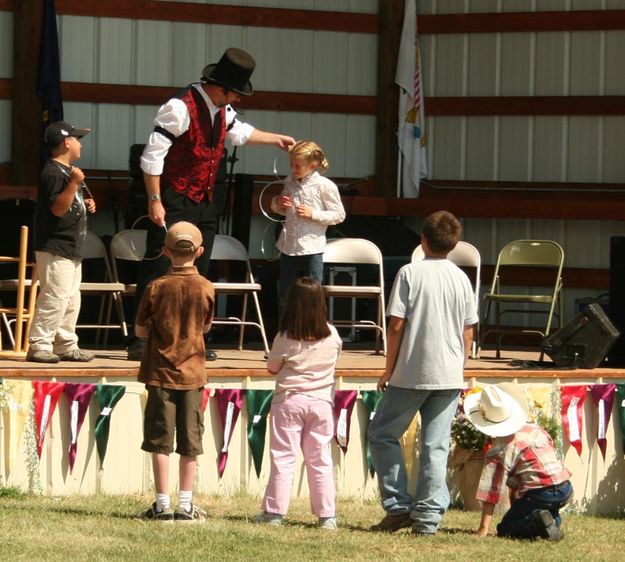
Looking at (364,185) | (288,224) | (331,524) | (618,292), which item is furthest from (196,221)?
(364,185)

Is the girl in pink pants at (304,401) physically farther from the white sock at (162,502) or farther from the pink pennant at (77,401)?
the pink pennant at (77,401)

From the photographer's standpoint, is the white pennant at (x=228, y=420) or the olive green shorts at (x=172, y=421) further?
the white pennant at (x=228, y=420)

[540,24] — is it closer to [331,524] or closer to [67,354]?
[67,354]

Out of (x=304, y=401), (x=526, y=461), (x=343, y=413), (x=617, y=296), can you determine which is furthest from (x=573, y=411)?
(x=304, y=401)

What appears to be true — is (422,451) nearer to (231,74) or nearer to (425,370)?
(425,370)

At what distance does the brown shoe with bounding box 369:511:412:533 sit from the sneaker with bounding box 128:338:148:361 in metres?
1.97

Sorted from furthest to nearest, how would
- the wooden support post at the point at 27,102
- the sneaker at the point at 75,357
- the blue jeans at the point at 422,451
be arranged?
the wooden support post at the point at 27,102 < the sneaker at the point at 75,357 < the blue jeans at the point at 422,451

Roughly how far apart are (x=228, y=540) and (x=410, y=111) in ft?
19.7

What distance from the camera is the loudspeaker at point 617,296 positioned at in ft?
26.1

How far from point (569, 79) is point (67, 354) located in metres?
5.15

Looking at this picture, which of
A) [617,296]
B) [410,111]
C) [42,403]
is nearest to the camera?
[42,403]

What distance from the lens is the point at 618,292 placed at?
804 centimetres

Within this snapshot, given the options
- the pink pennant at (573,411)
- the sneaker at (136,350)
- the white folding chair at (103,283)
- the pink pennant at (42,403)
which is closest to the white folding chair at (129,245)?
the white folding chair at (103,283)

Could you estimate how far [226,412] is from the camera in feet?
22.6
